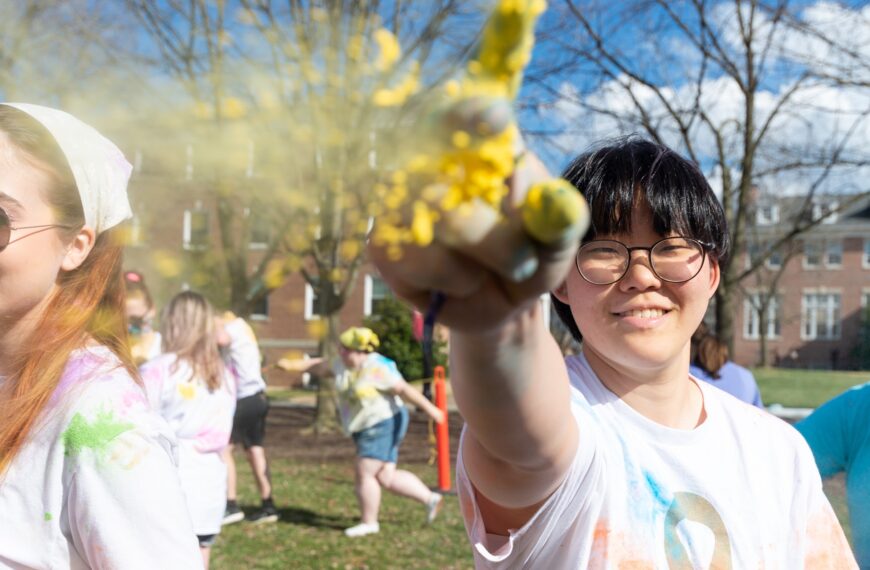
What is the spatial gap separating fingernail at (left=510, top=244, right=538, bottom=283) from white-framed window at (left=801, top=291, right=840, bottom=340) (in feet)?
168

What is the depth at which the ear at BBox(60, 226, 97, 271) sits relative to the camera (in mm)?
1595

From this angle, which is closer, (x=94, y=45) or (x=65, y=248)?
A: (x=65, y=248)

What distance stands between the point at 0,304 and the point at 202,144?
9888 mm

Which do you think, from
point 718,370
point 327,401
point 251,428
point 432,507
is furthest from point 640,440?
point 327,401

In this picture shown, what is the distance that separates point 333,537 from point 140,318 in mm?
2387

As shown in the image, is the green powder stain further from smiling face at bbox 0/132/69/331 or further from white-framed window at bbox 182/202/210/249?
white-framed window at bbox 182/202/210/249

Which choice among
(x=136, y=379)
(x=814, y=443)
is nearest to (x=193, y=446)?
(x=136, y=379)

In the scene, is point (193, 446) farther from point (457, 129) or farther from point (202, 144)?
point (202, 144)

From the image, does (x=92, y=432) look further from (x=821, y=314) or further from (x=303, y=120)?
(x=821, y=314)

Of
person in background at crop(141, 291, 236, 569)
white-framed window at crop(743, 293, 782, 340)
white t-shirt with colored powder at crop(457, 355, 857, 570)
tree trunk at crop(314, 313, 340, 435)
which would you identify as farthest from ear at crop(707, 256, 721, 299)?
white-framed window at crop(743, 293, 782, 340)

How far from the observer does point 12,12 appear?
1066 centimetres

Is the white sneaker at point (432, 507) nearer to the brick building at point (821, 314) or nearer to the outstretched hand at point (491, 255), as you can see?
the outstretched hand at point (491, 255)

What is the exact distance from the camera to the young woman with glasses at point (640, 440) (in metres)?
1.09

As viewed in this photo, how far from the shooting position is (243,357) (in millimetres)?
6488
